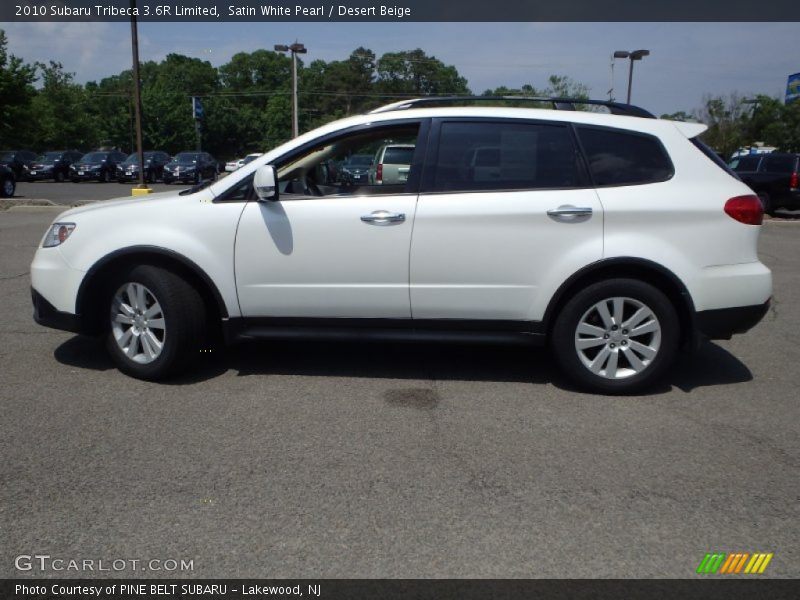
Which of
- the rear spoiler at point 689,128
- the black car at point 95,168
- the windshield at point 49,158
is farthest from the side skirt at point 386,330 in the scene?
the windshield at point 49,158

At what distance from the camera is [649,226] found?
477cm

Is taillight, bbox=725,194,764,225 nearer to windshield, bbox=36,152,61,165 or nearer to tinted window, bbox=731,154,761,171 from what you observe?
tinted window, bbox=731,154,761,171

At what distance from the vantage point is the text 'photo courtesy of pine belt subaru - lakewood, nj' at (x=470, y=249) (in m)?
4.78

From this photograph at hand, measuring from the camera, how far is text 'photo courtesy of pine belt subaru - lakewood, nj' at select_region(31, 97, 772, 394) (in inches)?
188

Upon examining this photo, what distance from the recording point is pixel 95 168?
117 feet

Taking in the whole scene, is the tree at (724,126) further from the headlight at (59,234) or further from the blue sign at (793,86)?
the headlight at (59,234)

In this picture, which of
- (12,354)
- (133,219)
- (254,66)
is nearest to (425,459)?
(133,219)

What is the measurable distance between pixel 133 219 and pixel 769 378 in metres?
4.63

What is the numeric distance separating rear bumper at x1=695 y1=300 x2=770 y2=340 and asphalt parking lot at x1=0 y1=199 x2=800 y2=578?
1.53 feet

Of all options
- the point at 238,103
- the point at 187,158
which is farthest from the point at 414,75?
the point at 187,158

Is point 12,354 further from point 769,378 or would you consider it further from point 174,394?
point 769,378

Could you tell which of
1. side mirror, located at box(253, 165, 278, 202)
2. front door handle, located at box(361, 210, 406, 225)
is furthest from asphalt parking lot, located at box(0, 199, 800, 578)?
side mirror, located at box(253, 165, 278, 202)

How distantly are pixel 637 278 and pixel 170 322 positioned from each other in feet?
10.2

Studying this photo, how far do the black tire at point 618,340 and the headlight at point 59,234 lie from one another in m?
3.39
